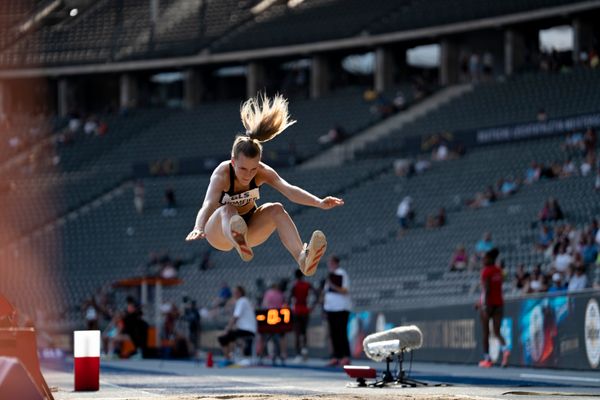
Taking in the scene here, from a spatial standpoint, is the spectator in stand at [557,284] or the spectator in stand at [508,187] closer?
the spectator in stand at [557,284]

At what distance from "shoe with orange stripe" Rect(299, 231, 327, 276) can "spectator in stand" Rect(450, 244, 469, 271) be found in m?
19.4

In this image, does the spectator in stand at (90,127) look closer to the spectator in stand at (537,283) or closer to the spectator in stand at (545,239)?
the spectator in stand at (545,239)

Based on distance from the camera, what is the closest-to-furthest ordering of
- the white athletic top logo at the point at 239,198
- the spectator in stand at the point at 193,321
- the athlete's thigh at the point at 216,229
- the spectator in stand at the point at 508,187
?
1. the athlete's thigh at the point at 216,229
2. the white athletic top logo at the point at 239,198
3. the spectator in stand at the point at 193,321
4. the spectator in stand at the point at 508,187

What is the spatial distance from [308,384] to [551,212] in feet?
49.1

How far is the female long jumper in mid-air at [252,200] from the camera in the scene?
12.3 metres

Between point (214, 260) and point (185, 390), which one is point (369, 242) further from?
point (185, 390)

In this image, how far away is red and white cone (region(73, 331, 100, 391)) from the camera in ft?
48.8

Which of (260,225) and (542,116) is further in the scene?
(542,116)

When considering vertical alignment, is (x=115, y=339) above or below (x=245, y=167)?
below

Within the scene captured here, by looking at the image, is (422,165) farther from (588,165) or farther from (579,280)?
(579,280)

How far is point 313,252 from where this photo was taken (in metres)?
12.2

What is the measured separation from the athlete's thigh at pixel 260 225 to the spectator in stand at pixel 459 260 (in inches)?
747

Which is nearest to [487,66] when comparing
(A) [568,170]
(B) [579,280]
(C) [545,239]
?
(A) [568,170]

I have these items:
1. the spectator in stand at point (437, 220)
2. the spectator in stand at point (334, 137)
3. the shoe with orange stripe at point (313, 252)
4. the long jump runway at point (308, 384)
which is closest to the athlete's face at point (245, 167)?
the shoe with orange stripe at point (313, 252)
